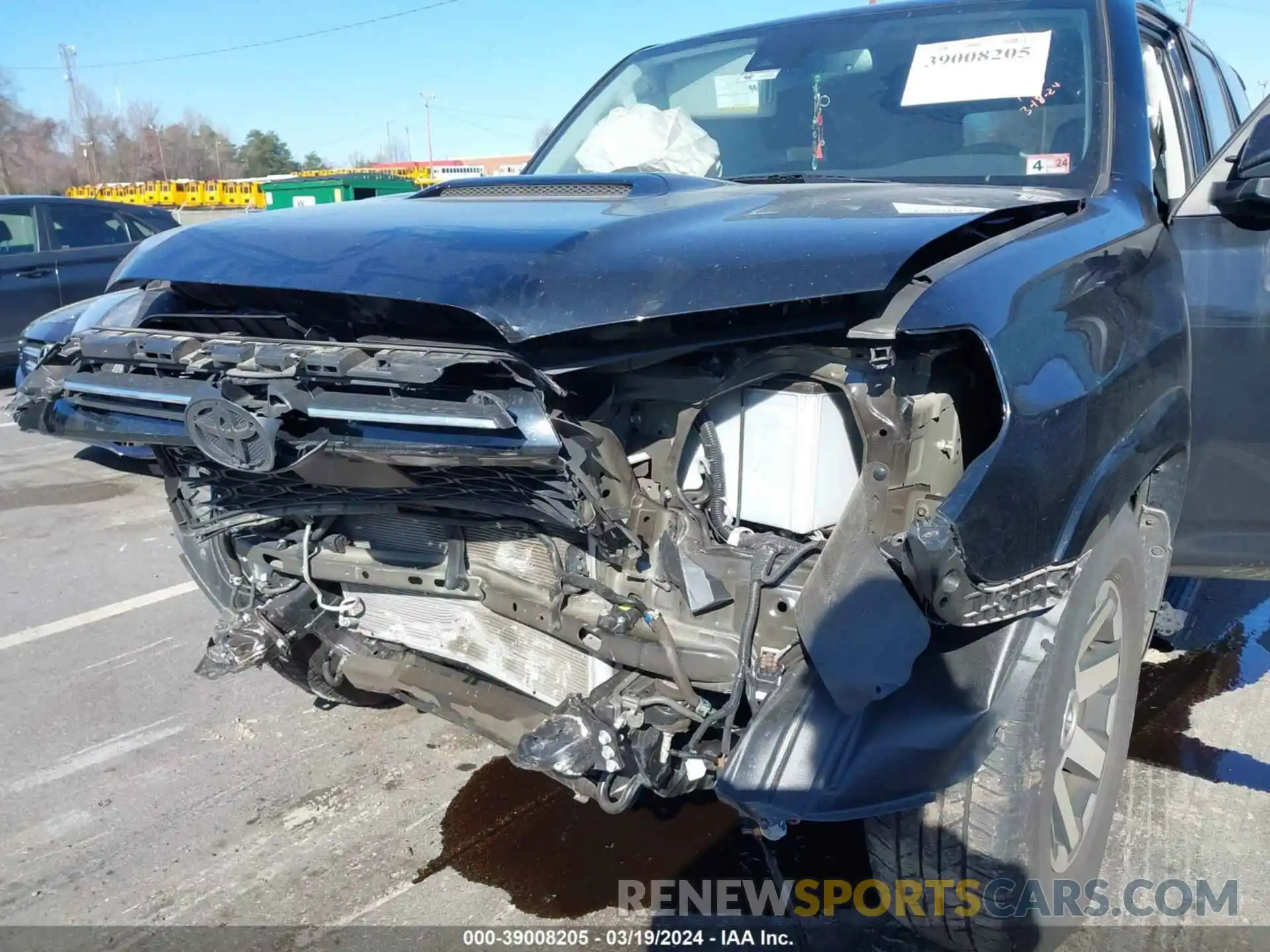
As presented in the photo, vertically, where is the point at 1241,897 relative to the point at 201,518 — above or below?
below

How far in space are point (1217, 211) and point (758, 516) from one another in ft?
4.99

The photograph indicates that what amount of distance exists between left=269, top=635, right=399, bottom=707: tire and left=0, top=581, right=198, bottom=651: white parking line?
166cm

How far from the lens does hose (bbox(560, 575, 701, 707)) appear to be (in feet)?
6.79

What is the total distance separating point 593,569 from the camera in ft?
7.16

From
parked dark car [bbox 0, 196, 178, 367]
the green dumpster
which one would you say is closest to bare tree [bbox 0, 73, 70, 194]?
the green dumpster

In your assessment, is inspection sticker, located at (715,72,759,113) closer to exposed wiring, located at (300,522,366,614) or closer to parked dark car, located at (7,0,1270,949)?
parked dark car, located at (7,0,1270,949)

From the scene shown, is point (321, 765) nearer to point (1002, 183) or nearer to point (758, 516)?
point (758, 516)

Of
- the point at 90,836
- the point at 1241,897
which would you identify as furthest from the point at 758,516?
the point at 90,836

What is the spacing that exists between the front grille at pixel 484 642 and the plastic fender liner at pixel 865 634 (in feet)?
2.13

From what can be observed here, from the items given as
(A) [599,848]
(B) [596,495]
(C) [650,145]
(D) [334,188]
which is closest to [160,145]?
(D) [334,188]

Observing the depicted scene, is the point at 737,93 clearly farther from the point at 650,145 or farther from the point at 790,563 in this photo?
the point at 790,563

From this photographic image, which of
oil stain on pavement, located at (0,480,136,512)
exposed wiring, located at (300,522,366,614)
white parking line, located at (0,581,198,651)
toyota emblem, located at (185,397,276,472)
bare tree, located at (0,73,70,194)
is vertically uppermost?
bare tree, located at (0,73,70,194)

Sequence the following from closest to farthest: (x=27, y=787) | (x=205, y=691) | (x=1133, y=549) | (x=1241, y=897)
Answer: (x=1133, y=549) → (x=1241, y=897) → (x=27, y=787) → (x=205, y=691)

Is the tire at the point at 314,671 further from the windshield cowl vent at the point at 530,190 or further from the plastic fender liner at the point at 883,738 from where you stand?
the plastic fender liner at the point at 883,738
